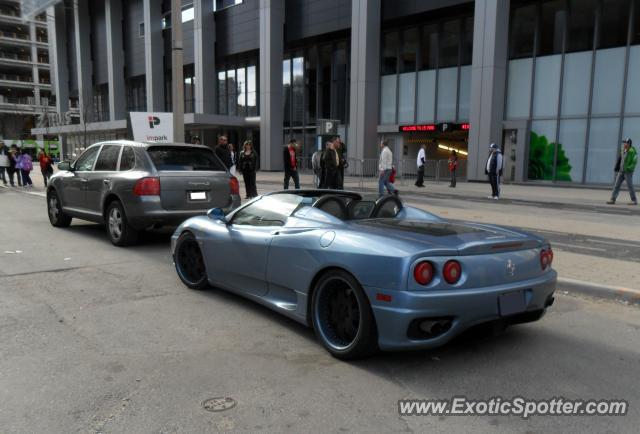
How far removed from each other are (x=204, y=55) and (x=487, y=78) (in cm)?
2115

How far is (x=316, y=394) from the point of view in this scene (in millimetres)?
3352

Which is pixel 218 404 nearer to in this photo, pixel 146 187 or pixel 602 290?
pixel 602 290

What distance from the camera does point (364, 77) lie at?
86.6ft

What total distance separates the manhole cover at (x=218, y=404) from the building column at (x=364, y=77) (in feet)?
78.1

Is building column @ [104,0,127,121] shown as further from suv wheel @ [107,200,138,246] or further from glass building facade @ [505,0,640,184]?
suv wheel @ [107,200,138,246]

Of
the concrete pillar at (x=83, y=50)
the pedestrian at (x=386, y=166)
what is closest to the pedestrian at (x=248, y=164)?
the pedestrian at (x=386, y=166)

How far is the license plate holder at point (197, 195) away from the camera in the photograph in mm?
8234

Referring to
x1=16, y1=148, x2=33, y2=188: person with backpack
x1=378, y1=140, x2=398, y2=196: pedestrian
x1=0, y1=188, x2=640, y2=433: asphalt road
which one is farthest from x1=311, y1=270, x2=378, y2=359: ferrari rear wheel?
x1=16, y1=148, x2=33, y2=188: person with backpack

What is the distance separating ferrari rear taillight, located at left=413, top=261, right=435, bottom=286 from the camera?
11.3 feet

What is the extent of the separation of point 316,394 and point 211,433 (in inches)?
29.6

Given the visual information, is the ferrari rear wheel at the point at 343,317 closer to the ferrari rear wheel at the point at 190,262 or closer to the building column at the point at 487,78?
the ferrari rear wheel at the point at 190,262

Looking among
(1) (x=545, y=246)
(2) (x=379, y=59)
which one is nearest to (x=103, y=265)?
(1) (x=545, y=246)

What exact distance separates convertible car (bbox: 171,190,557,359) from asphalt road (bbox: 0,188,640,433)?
30 cm

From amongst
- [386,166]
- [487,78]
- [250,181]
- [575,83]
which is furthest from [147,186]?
[575,83]
